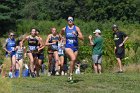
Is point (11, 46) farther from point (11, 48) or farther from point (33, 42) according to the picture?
point (33, 42)

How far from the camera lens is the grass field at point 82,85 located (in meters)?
13.8

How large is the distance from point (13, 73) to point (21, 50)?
0.95m

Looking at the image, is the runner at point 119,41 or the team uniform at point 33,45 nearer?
the team uniform at point 33,45

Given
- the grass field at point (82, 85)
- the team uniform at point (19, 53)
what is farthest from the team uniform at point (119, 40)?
the team uniform at point (19, 53)

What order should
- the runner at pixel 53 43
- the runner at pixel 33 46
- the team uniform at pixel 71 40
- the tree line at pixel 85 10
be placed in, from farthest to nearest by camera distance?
1. the tree line at pixel 85 10
2. the runner at pixel 53 43
3. the runner at pixel 33 46
4. the team uniform at pixel 71 40

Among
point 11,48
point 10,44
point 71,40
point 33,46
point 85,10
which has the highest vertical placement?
point 85,10

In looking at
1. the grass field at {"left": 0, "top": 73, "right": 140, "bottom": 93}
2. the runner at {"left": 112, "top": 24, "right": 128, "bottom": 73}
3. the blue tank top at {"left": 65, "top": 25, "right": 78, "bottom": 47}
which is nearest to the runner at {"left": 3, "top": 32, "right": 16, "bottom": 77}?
the grass field at {"left": 0, "top": 73, "right": 140, "bottom": 93}

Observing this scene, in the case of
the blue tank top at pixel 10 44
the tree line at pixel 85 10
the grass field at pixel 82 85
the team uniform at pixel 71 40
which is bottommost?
the grass field at pixel 82 85

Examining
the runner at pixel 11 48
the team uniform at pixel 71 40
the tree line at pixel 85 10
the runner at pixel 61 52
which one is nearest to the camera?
the team uniform at pixel 71 40

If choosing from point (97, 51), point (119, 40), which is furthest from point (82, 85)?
point (119, 40)

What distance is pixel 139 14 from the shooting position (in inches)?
3676

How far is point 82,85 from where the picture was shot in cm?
1476

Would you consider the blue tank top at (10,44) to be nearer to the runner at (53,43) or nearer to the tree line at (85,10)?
the runner at (53,43)

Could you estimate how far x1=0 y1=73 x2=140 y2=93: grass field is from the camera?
1381cm
